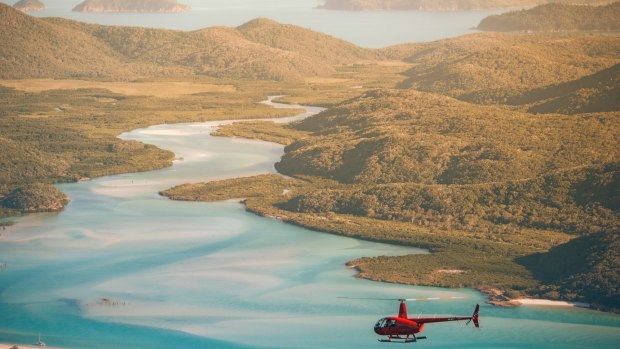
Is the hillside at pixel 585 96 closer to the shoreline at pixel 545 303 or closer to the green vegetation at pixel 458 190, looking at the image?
the green vegetation at pixel 458 190

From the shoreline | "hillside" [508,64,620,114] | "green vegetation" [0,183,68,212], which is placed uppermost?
"hillside" [508,64,620,114]

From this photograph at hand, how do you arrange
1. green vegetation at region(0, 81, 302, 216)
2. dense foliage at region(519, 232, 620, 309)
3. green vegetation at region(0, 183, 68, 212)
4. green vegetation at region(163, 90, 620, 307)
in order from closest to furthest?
dense foliage at region(519, 232, 620, 309) → green vegetation at region(163, 90, 620, 307) → green vegetation at region(0, 183, 68, 212) → green vegetation at region(0, 81, 302, 216)

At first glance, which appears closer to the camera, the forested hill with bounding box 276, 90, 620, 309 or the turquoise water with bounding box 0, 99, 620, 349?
the turquoise water with bounding box 0, 99, 620, 349

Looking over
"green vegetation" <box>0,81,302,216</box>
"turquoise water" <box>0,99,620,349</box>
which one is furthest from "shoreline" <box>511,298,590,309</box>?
"green vegetation" <box>0,81,302,216</box>

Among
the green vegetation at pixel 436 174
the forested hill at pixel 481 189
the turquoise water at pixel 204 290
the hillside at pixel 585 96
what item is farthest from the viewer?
the hillside at pixel 585 96

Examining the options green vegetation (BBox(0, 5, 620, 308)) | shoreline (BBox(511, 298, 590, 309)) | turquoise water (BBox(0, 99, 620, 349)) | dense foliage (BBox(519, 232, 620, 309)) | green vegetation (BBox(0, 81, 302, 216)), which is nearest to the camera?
turquoise water (BBox(0, 99, 620, 349))

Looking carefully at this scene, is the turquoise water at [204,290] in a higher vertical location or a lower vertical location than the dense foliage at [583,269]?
lower

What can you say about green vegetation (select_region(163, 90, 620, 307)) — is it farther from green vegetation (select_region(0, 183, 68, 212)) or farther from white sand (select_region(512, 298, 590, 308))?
green vegetation (select_region(0, 183, 68, 212))

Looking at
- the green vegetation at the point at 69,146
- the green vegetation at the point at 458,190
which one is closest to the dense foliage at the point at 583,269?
the green vegetation at the point at 458,190
